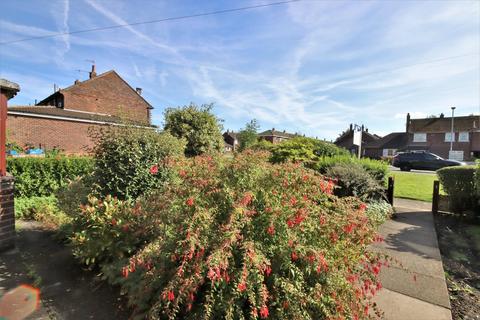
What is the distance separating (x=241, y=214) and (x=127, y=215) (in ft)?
6.10

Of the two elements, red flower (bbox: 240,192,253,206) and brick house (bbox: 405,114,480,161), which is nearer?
red flower (bbox: 240,192,253,206)

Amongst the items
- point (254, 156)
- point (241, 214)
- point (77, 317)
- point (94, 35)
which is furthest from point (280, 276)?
point (94, 35)

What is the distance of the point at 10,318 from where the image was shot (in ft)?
8.30

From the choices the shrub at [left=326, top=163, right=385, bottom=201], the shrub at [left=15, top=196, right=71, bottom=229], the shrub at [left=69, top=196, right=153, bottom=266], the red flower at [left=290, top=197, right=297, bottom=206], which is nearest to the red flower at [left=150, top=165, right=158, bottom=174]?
the shrub at [left=69, top=196, right=153, bottom=266]

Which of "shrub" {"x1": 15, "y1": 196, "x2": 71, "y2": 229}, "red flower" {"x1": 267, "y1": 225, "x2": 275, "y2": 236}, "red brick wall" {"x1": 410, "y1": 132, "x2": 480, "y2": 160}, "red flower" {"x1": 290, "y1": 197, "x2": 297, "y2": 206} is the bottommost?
"shrub" {"x1": 15, "y1": 196, "x2": 71, "y2": 229}

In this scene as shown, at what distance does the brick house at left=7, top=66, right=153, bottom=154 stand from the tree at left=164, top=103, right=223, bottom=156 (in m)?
1.58

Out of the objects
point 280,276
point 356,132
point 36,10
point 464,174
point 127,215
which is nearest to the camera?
point 280,276

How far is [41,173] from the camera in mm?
7465

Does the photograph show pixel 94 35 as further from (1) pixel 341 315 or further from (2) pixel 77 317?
(1) pixel 341 315

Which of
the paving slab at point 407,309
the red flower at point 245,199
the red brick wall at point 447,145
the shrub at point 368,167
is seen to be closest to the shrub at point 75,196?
the red flower at point 245,199

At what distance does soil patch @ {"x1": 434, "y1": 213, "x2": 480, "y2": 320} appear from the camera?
2.97 meters

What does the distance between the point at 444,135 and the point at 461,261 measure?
43614mm

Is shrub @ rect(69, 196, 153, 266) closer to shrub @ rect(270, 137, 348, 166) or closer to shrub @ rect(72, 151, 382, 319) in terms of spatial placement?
shrub @ rect(72, 151, 382, 319)

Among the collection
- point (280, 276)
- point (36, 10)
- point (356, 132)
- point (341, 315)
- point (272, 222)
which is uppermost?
point (36, 10)
